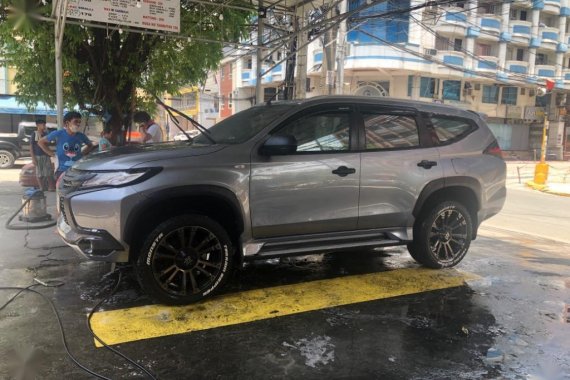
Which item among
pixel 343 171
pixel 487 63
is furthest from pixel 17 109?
pixel 487 63

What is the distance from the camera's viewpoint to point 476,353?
365 cm

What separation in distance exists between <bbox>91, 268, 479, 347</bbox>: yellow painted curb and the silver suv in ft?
0.60

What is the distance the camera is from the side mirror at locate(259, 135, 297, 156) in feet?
14.4

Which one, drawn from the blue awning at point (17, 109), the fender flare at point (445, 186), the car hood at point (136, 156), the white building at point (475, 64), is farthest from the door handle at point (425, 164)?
the white building at point (475, 64)

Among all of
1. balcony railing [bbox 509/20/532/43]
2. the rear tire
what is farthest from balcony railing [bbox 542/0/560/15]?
the rear tire

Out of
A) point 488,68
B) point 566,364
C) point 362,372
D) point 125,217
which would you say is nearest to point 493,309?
point 566,364

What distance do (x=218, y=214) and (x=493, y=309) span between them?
2683 millimetres

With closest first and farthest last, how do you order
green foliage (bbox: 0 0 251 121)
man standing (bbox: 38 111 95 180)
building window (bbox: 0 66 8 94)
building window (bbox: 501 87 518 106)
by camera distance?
man standing (bbox: 38 111 95 180) < green foliage (bbox: 0 0 251 121) < building window (bbox: 0 66 8 94) < building window (bbox: 501 87 518 106)

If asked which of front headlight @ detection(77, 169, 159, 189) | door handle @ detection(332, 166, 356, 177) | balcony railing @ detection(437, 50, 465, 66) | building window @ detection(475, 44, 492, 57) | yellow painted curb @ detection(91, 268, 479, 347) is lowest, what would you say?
yellow painted curb @ detection(91, 268, 479, 347)

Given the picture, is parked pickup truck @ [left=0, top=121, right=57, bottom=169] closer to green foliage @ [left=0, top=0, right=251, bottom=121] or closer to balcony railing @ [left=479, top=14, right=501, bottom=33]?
green foliage @ [left=0, top=0, right=251, bottom=121]

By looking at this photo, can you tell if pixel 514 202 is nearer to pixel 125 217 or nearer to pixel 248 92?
pixel 125 217

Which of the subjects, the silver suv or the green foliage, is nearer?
the silver suv

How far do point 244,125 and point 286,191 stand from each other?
0.93m

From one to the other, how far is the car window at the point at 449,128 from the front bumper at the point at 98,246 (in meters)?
3.52
